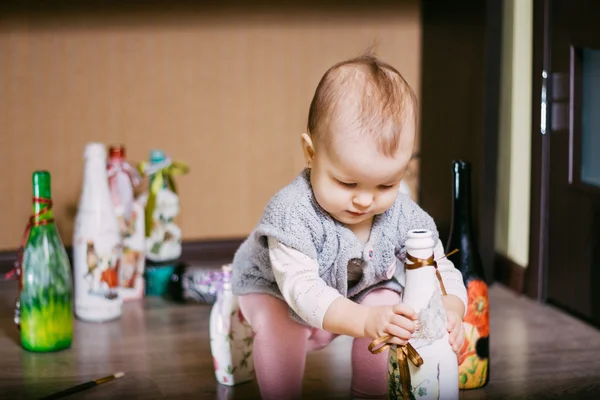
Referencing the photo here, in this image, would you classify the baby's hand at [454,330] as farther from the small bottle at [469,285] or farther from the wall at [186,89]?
the wall at [186,89]

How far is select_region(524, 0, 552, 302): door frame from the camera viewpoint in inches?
72.4

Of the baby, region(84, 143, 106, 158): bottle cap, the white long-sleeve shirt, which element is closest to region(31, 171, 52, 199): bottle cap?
region(84, 143, 106, 158): bottle cap

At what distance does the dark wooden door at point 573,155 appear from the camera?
66.8 inches

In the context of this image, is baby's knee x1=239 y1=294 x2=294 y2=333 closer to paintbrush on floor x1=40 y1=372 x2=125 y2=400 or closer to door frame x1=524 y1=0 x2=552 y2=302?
paintbrush on floor x1=40 y1=372 x2=125 y2=400

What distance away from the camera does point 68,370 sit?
1.50 meters

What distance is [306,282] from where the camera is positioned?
3.60 ft

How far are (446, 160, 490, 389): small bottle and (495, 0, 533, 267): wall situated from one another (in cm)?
57

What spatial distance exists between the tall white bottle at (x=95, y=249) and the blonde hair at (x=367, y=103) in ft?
2.59

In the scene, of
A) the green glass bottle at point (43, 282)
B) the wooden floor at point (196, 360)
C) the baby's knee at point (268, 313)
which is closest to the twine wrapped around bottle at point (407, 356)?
the baby's knee at point (268, 313)

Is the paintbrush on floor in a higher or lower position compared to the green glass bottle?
lower

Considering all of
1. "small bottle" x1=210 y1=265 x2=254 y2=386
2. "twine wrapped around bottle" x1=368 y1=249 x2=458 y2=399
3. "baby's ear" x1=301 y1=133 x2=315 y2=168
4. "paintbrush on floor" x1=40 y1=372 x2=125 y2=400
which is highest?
"baby's ear" x1=301 y1=133 x2=315 y2=168

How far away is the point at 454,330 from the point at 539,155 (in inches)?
34.7

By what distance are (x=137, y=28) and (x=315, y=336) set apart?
1.10 metres

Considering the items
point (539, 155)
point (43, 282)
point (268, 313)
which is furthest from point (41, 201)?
point (539, 155)
